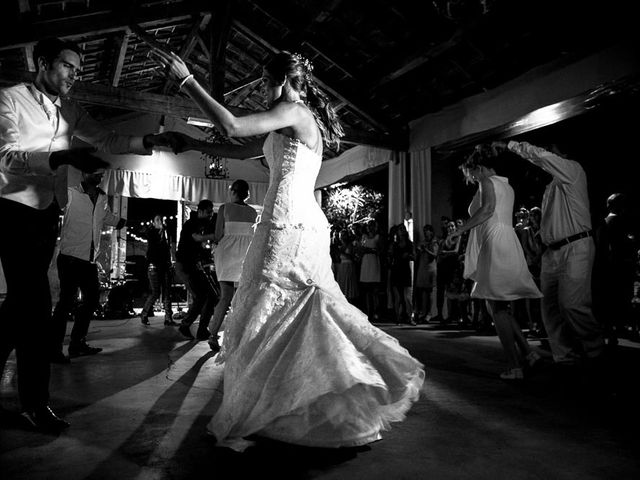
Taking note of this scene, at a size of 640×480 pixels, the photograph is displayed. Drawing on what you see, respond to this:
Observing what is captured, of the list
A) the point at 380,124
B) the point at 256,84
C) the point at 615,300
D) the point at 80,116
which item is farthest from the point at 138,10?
the point at 615,300

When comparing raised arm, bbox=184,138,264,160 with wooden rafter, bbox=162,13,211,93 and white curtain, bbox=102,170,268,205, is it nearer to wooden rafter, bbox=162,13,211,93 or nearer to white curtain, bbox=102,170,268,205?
wooden rafter, bbox=162,13,211,93

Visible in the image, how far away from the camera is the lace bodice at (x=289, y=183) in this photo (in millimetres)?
2191

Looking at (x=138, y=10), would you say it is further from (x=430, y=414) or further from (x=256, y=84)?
(x=430, y=414)

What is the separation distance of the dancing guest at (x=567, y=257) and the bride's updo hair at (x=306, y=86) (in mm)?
2012

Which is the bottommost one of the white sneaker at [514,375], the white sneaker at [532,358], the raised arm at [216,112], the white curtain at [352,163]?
the white sneaker at [514,375]

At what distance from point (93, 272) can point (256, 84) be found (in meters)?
8.75

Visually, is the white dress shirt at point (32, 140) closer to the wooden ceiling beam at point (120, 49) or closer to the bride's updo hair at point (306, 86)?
the bride's updo hair at point (306, 86)

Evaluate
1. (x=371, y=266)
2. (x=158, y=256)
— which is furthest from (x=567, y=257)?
(x=158, y=256)

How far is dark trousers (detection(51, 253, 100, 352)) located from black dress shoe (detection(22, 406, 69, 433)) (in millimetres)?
1993

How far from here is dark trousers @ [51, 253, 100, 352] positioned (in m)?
4.21

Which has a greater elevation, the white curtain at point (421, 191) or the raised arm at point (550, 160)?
the white curtain at point (421, 191)

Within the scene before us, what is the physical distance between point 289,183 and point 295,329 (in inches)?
26.8

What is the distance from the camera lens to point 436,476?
5.71 ft

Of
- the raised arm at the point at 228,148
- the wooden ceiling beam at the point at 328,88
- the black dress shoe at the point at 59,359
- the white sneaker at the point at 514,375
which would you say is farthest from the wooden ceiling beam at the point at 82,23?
the white sneaker at the point at 514,375
